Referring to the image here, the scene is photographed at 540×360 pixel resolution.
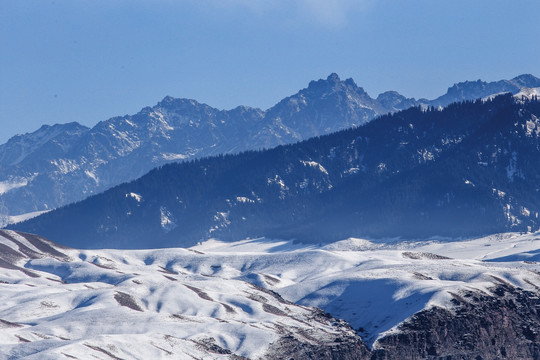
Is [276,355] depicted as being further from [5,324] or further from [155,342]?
[5,324]

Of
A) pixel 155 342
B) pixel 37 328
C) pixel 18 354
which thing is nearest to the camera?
pixel 18 354

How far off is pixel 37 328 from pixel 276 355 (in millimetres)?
40688

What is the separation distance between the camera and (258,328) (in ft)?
653

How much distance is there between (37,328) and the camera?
195 metres

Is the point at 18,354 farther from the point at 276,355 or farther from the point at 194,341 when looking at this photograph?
the point at 276,355

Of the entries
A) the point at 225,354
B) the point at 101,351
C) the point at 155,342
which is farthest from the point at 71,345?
the point at 225,354

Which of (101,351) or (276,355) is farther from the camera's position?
(276,355)

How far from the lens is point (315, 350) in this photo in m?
197

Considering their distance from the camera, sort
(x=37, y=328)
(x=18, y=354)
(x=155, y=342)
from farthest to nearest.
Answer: (x=37, y=328)
(x=155, y=342)
(x=18, y=354)

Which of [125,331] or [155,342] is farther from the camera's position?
[125,331]

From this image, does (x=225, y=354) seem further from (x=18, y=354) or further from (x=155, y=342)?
(x=18, y=354)

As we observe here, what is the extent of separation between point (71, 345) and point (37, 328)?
31.2 m

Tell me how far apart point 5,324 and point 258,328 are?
4257 centimetres

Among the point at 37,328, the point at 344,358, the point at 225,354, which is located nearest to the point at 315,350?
the point at 344,358
